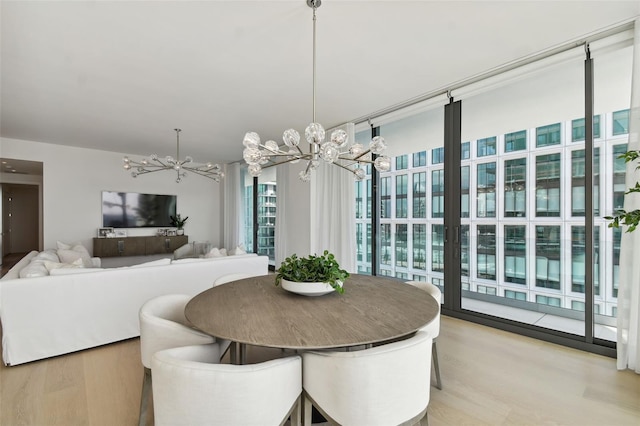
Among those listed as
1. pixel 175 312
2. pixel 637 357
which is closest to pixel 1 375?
pixel 175 312

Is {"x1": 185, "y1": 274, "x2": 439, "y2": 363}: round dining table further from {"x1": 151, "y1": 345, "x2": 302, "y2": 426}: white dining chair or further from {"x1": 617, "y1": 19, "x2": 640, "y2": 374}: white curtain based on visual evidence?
{"x1": 617, "y1": 19, "x2": 640, "y2": 374}: white curtain

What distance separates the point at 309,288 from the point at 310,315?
29 cm

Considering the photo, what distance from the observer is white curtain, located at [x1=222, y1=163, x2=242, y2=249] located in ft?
23.5

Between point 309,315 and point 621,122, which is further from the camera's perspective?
point 621,122

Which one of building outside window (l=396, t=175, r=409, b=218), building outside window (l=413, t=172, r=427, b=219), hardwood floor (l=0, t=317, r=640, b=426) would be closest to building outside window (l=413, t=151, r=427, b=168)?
building outside window (l=413, t=172, r=427, b=219)

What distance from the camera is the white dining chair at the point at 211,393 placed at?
41.5 inches

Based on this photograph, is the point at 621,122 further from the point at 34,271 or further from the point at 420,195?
the point at 34,271

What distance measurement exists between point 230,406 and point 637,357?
9.66ft

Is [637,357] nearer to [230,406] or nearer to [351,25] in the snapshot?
[230,406]

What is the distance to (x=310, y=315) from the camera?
146 cm

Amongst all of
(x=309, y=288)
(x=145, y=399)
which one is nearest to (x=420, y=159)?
(x=309, y=288)

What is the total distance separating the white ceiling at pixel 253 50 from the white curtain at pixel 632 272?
0.59m

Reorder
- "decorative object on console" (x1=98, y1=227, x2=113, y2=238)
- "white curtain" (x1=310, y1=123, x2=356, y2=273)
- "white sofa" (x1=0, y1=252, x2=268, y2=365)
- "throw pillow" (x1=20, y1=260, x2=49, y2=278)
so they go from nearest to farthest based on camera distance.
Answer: "white sofa" (x1=0, y1=252, x2=268, y2=365) → "throw pillow" (x1=20, y1=260, x2=49, y2=278) → "white curtain" (x1=310, y1=123, x2=356, y2=273) → "decorative object on console" (x1=98, y1=227, x2=113, y2=238)

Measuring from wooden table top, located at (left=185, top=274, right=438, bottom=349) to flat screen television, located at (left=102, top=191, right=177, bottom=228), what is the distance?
18.6ft
